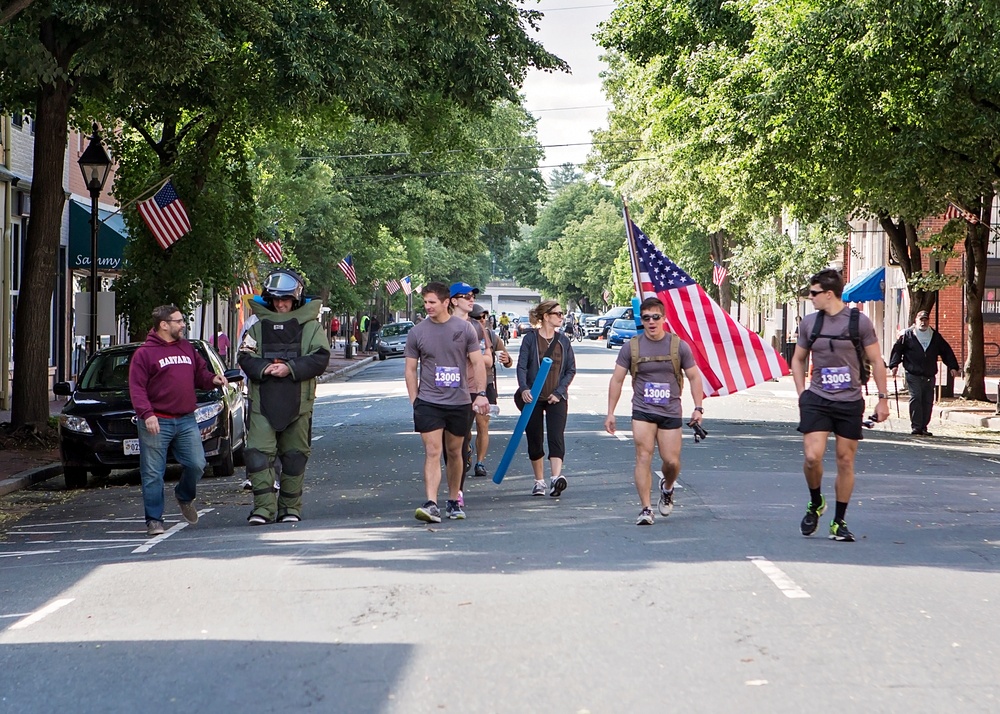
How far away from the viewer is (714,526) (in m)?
10.9

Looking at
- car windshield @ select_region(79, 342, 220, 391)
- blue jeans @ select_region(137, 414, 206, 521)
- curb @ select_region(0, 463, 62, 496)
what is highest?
car windshield @ select_region(79, 342, 220, 391)

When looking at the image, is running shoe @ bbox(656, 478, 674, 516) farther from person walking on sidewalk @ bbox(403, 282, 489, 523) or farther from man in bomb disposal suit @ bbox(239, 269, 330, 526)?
man in bomb disposal suit @ bbox(239, 269, 330, 526)

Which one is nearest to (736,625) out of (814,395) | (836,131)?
(814,395)

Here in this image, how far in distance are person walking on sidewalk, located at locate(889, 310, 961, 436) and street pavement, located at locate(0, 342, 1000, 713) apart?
766cm

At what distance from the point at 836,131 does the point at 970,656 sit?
1709 centimetres

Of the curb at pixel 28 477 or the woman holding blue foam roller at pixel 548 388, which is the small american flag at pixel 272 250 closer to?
the curb at pixel 28 477

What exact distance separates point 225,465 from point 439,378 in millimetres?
5519

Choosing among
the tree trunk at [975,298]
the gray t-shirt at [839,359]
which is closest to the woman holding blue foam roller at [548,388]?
the gray t-shirt at [839,359]

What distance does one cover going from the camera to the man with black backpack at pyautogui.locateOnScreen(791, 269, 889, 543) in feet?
33.6

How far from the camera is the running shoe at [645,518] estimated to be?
35.9ft

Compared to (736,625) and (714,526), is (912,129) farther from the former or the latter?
(736,625)

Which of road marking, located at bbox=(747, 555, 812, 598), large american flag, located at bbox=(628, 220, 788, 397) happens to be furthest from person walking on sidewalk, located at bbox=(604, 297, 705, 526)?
large american flag, located at bbox=(628, 220, 788, 397)

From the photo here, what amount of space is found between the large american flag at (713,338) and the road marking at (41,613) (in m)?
8.65

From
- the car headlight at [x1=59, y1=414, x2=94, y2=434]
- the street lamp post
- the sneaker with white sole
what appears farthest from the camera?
the street lamp post
